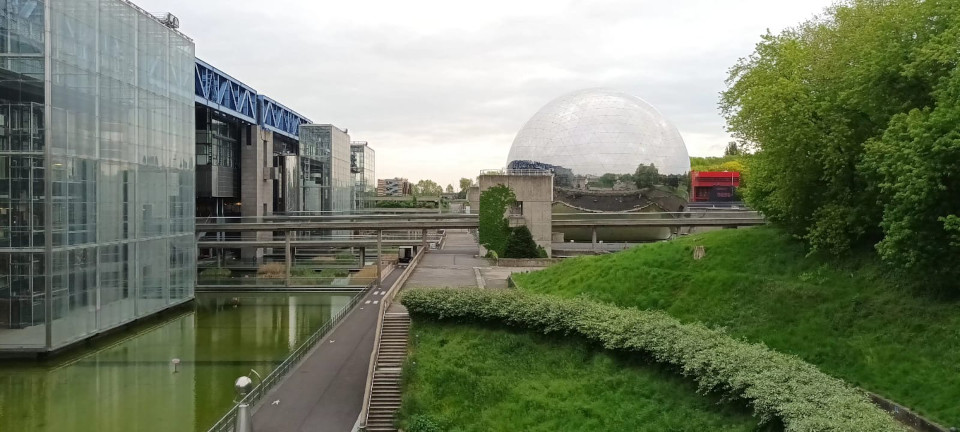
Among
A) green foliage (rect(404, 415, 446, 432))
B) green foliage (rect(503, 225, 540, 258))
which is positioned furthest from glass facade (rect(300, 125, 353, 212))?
green foliage (rect(404, 415, 446, 432))

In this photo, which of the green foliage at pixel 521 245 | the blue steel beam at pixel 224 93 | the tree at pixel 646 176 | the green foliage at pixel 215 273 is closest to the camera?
the green foliage at pixel 521 245

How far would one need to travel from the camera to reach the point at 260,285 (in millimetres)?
47438

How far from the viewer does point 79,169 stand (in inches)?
1147

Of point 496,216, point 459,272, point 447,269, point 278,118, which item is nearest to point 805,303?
point 459,272

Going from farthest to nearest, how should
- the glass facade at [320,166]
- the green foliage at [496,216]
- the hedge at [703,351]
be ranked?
1. the glass facade at [320,166]
2. the green foliage at [496,216]
3. the hedge at [703,351]

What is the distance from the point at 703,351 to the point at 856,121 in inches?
431

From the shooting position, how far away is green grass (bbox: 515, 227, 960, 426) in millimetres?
15758

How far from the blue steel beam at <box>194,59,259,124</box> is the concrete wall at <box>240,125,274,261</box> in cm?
184

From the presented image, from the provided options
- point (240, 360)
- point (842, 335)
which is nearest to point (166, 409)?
point (240, 360)

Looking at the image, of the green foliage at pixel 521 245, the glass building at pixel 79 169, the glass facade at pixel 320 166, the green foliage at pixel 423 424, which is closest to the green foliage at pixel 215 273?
the glass building at pixel 79 169

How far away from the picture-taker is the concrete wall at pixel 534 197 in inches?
1719

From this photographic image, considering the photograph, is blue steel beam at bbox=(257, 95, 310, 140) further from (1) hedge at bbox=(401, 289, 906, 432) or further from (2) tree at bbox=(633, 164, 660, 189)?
(1) hedge at bbox=(401, 289, 906, 432)

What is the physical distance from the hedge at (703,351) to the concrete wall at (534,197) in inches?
841

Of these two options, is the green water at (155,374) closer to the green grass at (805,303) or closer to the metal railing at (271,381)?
the metal railing at (271,381)
